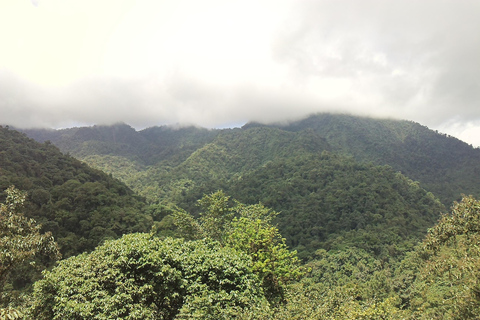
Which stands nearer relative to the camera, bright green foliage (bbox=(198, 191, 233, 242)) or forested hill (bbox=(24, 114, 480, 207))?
bright green foliage (bbox=(198, 191, 233, 242))

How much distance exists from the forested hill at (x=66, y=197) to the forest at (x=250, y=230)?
27 cm

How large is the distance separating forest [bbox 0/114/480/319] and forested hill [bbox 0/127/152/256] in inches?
10.5

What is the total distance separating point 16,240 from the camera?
35.3ft

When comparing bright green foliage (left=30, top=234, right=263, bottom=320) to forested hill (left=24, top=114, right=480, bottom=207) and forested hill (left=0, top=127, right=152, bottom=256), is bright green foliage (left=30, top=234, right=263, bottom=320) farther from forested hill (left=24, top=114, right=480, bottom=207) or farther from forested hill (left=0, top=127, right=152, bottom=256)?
forested hill (left=24, top=114, right=480, bottom=207)

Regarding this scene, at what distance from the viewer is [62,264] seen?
45.5 feet

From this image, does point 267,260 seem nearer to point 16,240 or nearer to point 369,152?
point 16,240

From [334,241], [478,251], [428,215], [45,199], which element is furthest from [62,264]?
[428,215]

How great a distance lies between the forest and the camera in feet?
37.5

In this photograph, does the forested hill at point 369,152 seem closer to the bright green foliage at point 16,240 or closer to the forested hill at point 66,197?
the forested hill at point 66,197

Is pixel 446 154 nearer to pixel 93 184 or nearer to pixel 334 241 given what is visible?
pixel 334 241

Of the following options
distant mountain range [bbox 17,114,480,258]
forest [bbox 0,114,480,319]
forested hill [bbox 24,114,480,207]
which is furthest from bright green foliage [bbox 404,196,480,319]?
forested hill [bbox 24,114,480,207]

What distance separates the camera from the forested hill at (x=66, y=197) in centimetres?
4362

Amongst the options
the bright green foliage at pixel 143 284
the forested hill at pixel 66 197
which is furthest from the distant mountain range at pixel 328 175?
the bright green foliage at pixel 143 284

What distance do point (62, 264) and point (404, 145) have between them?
18767cm
